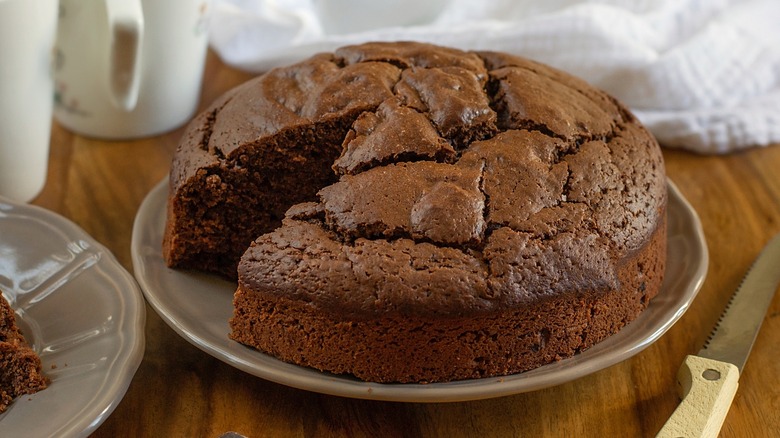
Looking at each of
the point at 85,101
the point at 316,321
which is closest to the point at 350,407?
the point at 316,321

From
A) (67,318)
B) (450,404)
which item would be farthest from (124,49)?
(450,404)

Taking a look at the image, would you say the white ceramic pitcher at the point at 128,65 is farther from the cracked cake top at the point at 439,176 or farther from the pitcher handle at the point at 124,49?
the cracked cake top at the point at 439,176

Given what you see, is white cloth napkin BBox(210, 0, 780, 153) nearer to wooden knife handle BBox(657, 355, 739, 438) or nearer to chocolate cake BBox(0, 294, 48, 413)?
wooden knife handle BBox(657, 355, 739, 438)

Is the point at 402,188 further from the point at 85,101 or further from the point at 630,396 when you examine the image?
the point at 85,101

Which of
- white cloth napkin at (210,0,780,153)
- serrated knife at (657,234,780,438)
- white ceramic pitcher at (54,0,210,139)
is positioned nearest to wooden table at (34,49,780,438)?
serrated knife at (657,234,780,438)

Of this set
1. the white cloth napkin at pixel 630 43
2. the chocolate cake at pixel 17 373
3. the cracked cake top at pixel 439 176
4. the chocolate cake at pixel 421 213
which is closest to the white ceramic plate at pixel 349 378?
the chocolate cake at pixel 421 213

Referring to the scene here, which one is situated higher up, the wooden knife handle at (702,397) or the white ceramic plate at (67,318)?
the wooden knife handle at (702,397)
